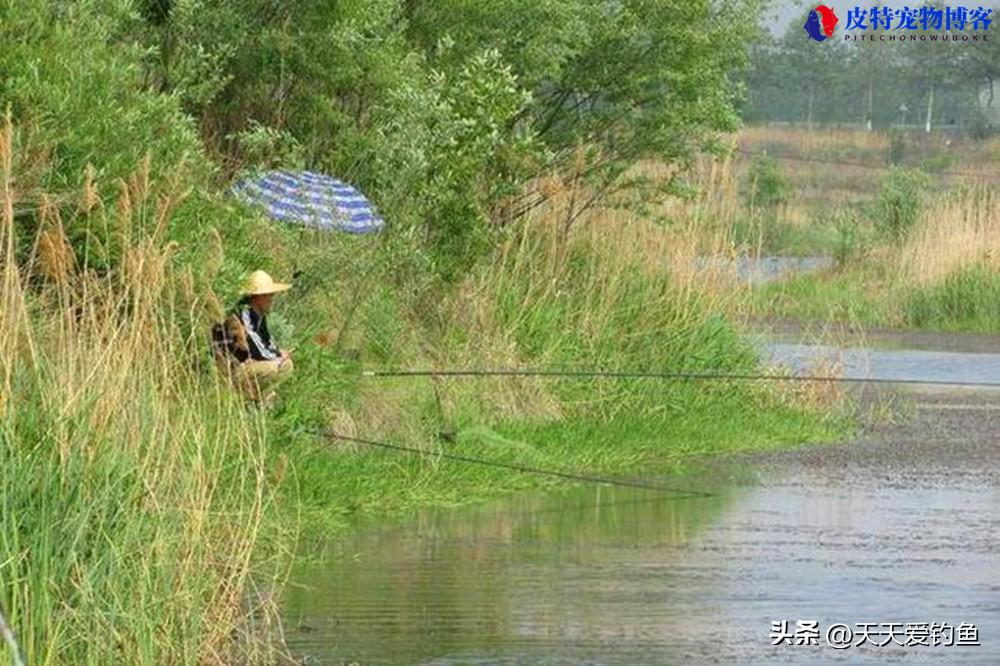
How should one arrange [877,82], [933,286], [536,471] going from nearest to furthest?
[536,471] < [933,286] < [877,82]

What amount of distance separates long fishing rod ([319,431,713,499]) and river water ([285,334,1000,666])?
0.19 m

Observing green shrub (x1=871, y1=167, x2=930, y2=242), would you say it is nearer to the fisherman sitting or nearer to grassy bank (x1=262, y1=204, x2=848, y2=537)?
grassy bank (x1=262, y1=204, x2=848, y2=537)

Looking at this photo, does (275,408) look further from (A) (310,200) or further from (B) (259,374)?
(A) (310,200)

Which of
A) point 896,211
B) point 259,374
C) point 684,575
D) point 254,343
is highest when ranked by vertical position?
point 254,343

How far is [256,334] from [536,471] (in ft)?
10.0

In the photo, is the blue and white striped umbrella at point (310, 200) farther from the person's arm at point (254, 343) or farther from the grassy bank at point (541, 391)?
the person's arm at point (254, 343)

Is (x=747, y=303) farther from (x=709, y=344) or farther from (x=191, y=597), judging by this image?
(x=191, y=597)

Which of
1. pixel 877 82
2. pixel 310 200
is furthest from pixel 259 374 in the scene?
pixel 877 82

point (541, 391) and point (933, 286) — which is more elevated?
point (541, 391)

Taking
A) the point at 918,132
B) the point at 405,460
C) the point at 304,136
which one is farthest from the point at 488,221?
the point at 918,132

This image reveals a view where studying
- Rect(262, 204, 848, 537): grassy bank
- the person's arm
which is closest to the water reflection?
Rect(262, 204, 848, 537): grassy bank

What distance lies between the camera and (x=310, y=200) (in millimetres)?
14992

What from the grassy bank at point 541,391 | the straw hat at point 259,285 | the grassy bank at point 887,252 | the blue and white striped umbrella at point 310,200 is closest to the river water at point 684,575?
the grassy bank at point 541,391

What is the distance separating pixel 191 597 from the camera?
8.62 metres
